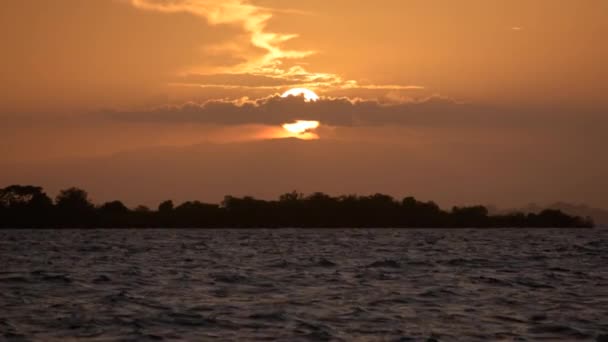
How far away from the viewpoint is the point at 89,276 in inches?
1775

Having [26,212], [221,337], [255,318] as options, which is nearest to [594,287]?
[255,318]

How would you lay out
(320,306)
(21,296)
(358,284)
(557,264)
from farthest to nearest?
(557,264) → (358,284) → (21,296) → (320,306)

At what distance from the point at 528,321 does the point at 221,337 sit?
9.49m

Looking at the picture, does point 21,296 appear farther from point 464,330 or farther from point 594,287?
point 594,287

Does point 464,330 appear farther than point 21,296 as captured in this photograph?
No

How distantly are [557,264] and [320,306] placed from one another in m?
28.5

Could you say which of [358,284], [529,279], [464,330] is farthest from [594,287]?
[464,330]

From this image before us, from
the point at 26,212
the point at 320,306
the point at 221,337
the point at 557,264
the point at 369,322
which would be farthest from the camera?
the point at 26,212

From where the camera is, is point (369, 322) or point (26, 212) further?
point (26, 212)

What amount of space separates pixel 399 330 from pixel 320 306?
558 centimetres

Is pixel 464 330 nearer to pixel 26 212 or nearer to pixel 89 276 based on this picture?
pixel 89 276

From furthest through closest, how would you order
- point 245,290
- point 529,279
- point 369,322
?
point 529,279, point 245,290, point 369,322

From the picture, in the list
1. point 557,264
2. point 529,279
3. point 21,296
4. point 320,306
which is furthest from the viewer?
point 557,264

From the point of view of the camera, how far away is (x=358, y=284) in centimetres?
4028
